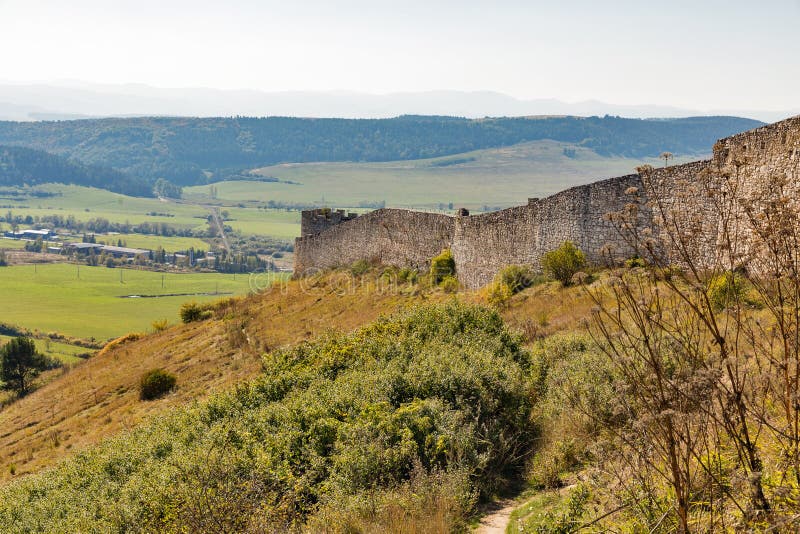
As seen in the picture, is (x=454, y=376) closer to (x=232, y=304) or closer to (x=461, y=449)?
(x=461, y=449)

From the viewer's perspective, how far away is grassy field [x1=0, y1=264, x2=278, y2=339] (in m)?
72.7

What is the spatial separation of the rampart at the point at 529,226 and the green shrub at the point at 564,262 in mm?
244

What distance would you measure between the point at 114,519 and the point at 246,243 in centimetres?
14718

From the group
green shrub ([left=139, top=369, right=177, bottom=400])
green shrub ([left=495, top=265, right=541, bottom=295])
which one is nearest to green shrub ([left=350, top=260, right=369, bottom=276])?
green shrub ([left=495, top=265, right=541, bottom=295])

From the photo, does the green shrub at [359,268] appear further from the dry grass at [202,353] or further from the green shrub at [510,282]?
the green shrub at [510,282]

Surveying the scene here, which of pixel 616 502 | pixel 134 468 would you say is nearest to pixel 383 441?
pixel 616 502

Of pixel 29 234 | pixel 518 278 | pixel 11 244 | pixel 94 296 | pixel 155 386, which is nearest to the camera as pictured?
pixel 518 278

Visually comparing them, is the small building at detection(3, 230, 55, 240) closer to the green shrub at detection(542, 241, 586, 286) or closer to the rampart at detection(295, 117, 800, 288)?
the rampart at detection(295, 117, 800, 288)

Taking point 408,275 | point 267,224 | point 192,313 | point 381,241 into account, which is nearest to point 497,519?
point 408,275

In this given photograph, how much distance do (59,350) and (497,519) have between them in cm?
5560

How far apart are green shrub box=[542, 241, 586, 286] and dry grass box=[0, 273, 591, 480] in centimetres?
40

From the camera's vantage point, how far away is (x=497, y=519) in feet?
22.7

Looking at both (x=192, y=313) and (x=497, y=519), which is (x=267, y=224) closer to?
(x=192, y=313)

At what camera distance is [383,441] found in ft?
25.3
